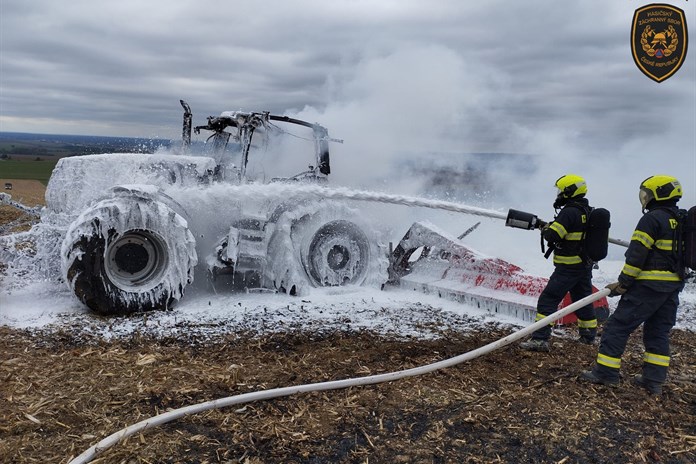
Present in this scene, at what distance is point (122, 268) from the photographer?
6793mm

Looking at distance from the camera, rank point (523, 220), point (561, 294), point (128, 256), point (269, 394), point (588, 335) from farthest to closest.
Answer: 1. point (128, 256)
2. point (523, 220)
3. point (588, 335)
4. point (561, 294)
5. point (269, 394)

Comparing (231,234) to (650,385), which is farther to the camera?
(231,234)

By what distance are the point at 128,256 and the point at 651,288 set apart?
5.37 meters

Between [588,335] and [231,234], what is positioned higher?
[231,234]

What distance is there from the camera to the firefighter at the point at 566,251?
599cm

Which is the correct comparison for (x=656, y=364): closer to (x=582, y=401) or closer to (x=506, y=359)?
(x=582, y=401)

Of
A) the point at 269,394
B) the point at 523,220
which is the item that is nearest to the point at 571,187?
the point at 523,220

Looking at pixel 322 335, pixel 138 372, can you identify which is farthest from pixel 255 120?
pixel 138 372

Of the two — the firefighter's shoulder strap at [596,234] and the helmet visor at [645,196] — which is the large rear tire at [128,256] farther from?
the helmet visor at [645,196]

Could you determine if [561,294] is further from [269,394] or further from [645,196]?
[269,394]

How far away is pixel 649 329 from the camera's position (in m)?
5.15

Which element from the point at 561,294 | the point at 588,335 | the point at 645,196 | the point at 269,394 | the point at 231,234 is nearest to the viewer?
the point at 269,394

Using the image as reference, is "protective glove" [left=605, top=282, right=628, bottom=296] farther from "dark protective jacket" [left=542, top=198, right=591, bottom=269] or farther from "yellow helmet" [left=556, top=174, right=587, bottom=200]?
"yellow helmet" [left=556, top=174, right=587, bottom=200]

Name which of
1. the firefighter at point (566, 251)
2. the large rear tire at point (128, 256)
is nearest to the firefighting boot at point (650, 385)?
the firefighter at point (566, 251)
